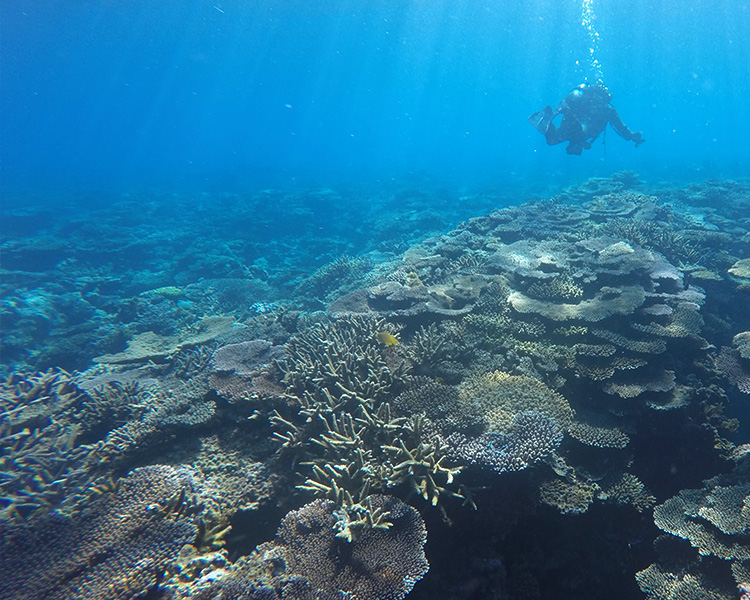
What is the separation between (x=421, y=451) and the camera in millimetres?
3686

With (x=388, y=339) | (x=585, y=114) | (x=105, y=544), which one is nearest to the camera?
(x=105, y=544)

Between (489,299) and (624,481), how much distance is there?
3546 millimetres

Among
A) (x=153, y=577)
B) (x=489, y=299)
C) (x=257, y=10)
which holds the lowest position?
(x=153, y=577)

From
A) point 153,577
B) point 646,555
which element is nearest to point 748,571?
point 646,555

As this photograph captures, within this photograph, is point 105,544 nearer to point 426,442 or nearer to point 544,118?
point 426,442

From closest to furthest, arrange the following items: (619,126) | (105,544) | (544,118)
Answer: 1. (105,544)
2. (619,126)
3. (544,118)

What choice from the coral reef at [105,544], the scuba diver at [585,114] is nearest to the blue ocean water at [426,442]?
the coral reef at [105,544]

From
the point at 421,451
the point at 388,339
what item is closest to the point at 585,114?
the point at 388,339

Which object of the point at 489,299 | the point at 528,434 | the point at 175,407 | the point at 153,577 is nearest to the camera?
the point at 153,577

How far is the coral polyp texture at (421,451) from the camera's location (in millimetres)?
3271

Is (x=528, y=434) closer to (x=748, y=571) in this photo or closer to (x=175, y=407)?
(x=748, y=571)

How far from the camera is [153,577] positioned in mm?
3041

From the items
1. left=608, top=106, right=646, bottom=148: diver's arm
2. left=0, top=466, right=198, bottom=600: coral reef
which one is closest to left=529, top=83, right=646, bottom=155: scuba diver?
left=608, top=106, right=646, bottom=148: diver's arm

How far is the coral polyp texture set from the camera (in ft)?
10.7
